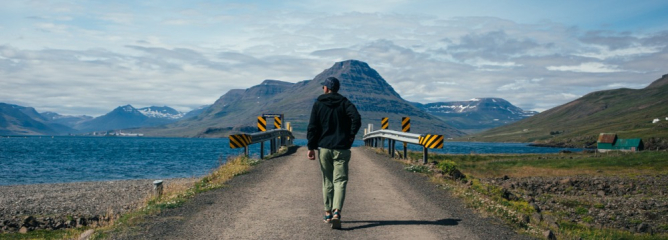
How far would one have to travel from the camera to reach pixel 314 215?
426 inches

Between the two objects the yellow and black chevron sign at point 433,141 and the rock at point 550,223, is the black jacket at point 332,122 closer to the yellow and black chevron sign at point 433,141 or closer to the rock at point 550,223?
the rock at point 550,223

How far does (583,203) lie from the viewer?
2089 centimetres

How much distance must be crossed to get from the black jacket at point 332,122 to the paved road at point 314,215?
5.07ft

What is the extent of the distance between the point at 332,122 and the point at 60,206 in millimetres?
15218

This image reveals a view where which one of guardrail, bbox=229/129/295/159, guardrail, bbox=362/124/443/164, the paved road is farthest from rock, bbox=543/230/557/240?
guardrail, bbox=229/129/295/159

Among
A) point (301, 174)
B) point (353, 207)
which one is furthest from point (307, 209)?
point (301, 174)

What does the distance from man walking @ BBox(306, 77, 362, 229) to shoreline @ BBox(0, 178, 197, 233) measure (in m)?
7.18

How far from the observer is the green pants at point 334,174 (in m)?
9.63

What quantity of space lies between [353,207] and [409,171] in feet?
26.3

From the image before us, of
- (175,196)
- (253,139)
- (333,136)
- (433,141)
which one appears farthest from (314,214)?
(253,139)

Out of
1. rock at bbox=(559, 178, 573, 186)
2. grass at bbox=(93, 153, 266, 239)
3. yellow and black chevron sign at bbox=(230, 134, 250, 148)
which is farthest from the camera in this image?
rock at bbox=(559, 178, 573, 186)

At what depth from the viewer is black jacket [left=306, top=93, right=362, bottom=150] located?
31.9 feet

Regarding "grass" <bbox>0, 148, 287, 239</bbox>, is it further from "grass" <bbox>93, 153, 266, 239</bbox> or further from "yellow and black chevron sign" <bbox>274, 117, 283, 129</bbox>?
"yellow and black chevron sign" <bbox>274, 117, 283, 129</bbox>

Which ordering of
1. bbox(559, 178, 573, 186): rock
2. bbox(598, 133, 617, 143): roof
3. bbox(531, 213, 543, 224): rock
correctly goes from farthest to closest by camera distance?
bbox(598, 133, 617, 143): roof, bbox(559, 178, 573, 186): rock, bbox(531, 213, 543, 224): rock
